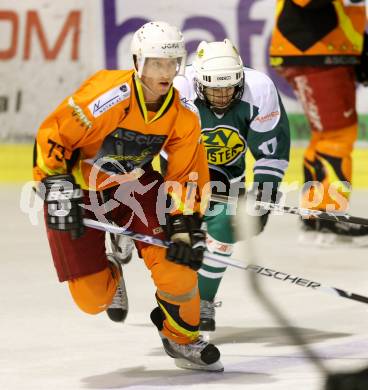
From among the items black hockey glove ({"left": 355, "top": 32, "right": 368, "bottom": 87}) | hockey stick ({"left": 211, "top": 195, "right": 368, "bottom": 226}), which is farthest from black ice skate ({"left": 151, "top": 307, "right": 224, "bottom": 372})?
black hockey glove ({"left": 355, "top": 32, "right": 368, "bottom": 87})

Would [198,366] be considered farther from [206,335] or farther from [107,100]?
[107,100]

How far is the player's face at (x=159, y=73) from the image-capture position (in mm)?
4652

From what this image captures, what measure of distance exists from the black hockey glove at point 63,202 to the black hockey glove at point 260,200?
100cm

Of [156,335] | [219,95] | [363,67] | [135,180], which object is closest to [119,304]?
[156,335]

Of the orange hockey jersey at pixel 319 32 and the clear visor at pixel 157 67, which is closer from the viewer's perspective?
the clear visor at pixel 157 67

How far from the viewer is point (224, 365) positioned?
4801 mm

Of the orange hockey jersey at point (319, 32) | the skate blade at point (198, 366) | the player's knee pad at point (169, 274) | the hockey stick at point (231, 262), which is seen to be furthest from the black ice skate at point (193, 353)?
the orange hockey jersey at point (319, 32)

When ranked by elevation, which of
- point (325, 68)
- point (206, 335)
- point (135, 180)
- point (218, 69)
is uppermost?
point (218, 69)

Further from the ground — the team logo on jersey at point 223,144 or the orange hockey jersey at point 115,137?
the orange hockey jersey at point 115,137

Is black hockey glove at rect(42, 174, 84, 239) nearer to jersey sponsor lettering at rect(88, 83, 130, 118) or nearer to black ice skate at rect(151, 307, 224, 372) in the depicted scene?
jersey sponsor lettering at rect(88, 83, 130, 118)

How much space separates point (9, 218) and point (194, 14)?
2291 millimetres

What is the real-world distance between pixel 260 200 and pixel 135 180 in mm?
674

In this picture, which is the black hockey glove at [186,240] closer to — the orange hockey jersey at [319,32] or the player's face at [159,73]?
the player's face at [159,73]

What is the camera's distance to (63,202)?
14.8 feet
